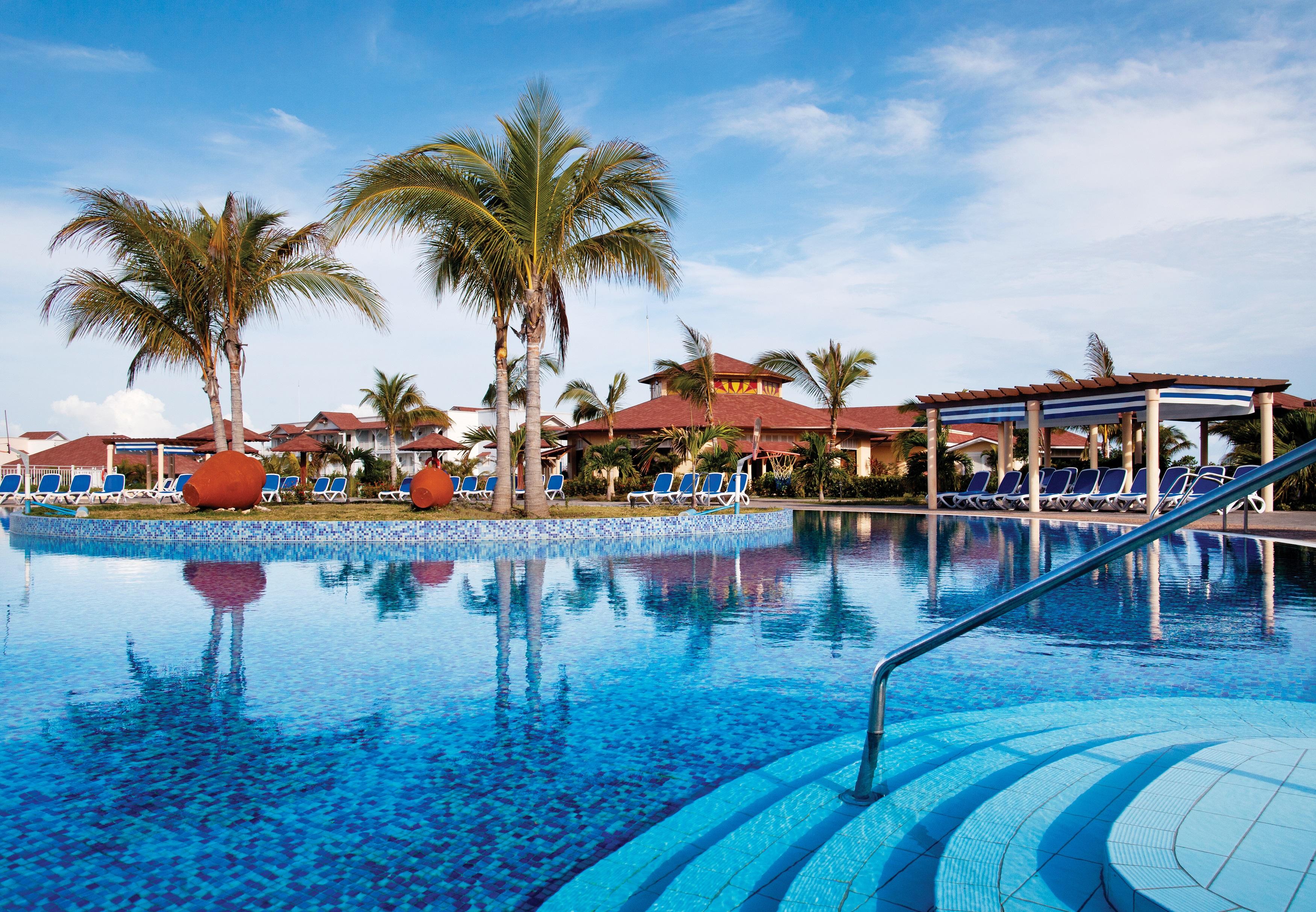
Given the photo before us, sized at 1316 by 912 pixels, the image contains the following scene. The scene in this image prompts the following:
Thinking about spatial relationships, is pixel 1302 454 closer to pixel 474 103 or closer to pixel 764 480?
pixel 474 103

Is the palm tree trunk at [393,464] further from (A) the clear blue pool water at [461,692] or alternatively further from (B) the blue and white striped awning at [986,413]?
(A) the clear blue pool water at [461,692]

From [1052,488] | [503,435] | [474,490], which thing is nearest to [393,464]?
[474,490]

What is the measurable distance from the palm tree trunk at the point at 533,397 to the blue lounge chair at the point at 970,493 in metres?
13.0

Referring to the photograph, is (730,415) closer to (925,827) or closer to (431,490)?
(431,490)

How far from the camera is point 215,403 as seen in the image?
18.3 metres

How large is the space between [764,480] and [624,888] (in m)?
28.8

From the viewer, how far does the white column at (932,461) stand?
2275cm

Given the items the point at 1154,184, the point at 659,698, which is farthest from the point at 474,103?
the point at 659,698

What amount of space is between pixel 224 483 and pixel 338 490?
9.67m

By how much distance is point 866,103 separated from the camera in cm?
1695

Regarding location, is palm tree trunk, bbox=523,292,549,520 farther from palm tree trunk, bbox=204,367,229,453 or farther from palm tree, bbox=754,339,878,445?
palm tree, bbox=754,339,878,445

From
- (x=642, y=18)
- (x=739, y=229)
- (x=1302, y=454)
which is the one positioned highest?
(x=642, y=18)

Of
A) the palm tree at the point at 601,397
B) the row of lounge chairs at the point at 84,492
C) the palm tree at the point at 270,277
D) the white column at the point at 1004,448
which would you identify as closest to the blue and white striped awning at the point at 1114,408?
the white column at the point at 1004,448

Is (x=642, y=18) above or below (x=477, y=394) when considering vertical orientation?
above
